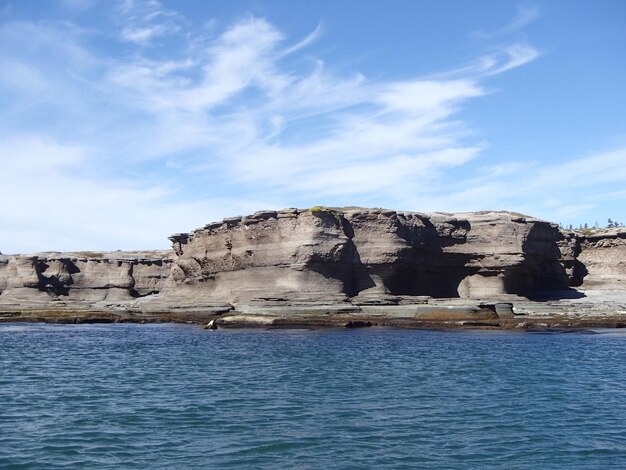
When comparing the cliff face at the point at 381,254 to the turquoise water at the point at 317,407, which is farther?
the cliff face at the point at 381,254

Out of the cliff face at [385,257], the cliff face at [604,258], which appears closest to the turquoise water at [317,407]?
the cliff face at [385,257]

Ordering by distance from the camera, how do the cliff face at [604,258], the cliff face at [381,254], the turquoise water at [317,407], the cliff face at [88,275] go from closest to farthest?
1. the turquoise water at [317,407]
2. the cliff face at [381,254]
3. the cliff face at [604,258]
4. the cliff face at [88,275]

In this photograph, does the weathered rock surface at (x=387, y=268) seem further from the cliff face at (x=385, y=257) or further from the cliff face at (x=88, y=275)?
the cliff face at (x=88, y=275)

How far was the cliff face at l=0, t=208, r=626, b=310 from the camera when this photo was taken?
61719 mm

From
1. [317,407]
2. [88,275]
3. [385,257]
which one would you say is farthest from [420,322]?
[88,275]

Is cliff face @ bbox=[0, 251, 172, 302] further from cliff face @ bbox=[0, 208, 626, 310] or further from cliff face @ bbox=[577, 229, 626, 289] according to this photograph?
cliff face @ bbox=[577, 229, 626, 289]

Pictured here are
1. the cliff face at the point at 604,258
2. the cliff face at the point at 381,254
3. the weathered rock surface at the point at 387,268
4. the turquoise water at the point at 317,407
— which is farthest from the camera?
the cliff face at the point at 604,258

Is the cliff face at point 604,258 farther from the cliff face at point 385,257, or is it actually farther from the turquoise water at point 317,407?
the turquoise water at point 317,407

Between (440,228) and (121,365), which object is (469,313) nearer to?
(440,228)

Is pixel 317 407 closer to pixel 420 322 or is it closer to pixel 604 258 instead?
pixel 420 322

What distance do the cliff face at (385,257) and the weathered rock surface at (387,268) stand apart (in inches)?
3.7

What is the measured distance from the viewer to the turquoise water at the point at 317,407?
15.6 m

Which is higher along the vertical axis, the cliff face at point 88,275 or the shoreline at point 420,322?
the cliff face at point 88,275

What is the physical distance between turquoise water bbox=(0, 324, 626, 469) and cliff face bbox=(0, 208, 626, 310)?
76.7 feet
